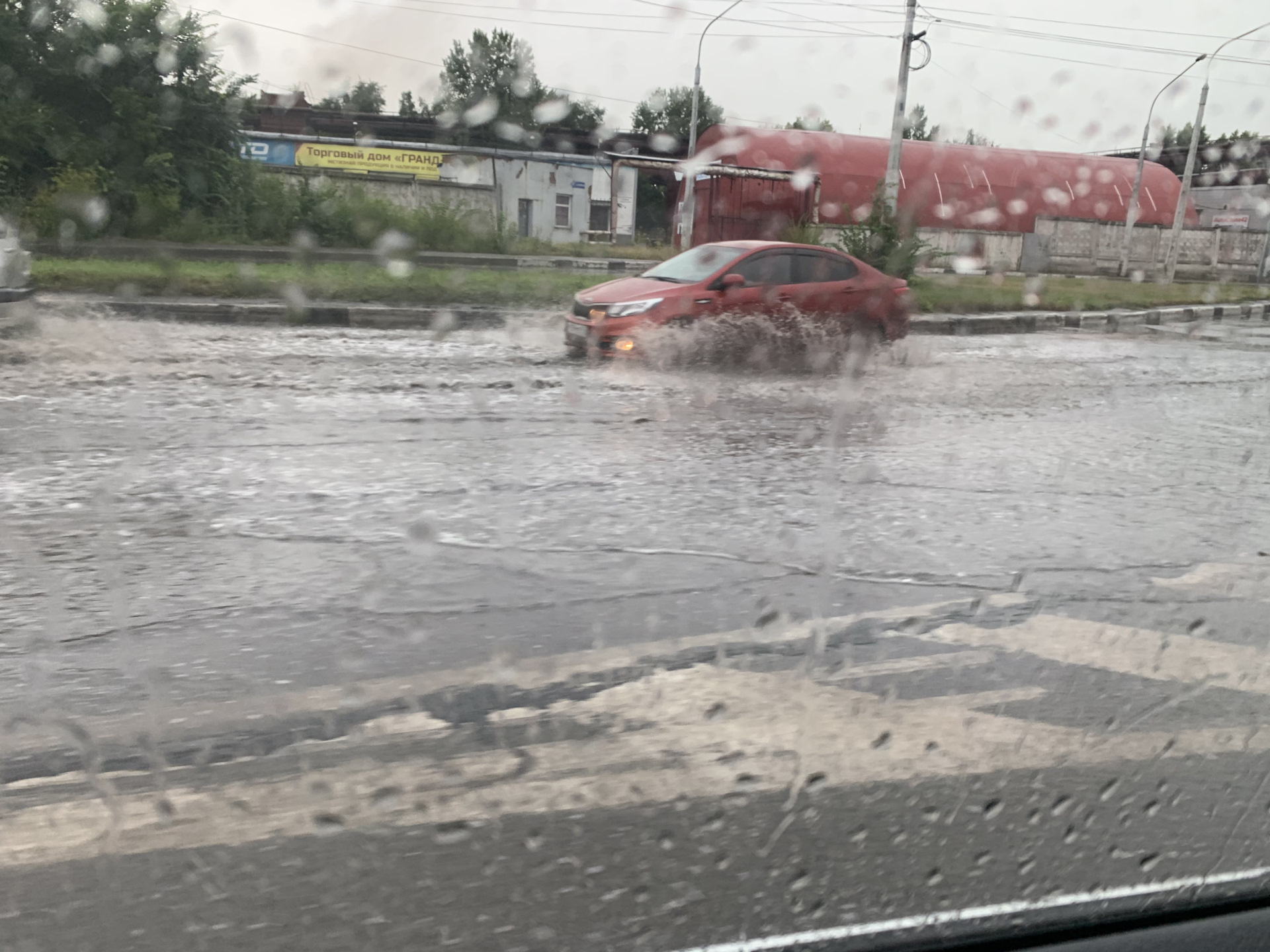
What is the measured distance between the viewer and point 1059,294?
2445 cm

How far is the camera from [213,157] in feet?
77.0

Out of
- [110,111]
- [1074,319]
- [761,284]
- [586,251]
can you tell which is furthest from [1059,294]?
[110,111]

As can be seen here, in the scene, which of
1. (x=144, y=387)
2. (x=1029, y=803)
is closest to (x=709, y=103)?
(x=144, y=387)

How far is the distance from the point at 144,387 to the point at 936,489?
5779mm

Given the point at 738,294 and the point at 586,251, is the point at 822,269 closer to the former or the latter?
the point at 738,294

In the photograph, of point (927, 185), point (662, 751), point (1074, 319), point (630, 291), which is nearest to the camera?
point (662, 751)

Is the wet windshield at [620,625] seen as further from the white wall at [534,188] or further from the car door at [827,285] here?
the white wall at [534,188]

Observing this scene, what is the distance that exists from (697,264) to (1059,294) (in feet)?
51.4

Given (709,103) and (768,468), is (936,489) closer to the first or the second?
(768,468)

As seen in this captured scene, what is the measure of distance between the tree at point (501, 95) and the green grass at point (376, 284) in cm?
574

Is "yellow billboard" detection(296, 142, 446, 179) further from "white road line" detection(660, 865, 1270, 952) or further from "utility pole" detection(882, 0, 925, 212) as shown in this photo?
"white road line" detection(660, 865, 1270, 952)

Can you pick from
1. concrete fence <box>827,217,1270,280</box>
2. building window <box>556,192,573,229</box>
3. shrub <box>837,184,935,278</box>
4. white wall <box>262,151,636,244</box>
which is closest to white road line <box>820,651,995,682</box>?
shrub <box>837,184,935,278</box>

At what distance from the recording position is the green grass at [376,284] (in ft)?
46.8

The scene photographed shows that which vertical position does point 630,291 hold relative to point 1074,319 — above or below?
above
